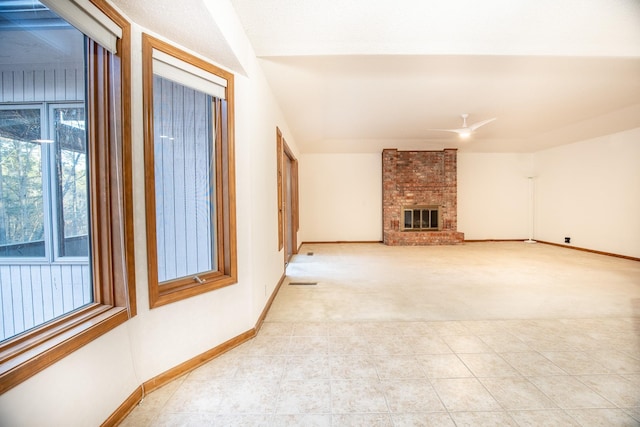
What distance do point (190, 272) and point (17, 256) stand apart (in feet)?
3.30

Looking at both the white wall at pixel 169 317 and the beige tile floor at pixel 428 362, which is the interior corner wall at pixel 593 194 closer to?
the beige tile floor at pixel 428 362

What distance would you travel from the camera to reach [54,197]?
4.60 ft

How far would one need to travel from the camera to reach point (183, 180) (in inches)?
81.7

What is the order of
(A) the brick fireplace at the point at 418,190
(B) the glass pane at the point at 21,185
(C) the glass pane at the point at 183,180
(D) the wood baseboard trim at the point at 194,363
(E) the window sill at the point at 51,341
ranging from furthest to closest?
(A) the brick fireplace at the point at 418,190 → (C) the glass pane at the point at 183,180 → (D) the wood baseboard trim at the point at 194,363 → (B) the glass pane at the point at 21,185 → (E) the window sill at the point at 51,341

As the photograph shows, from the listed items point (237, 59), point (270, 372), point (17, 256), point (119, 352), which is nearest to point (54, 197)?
point (17, 256)

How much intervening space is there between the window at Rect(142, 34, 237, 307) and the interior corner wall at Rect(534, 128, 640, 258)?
777 cm

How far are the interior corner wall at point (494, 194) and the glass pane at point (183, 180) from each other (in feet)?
25.3

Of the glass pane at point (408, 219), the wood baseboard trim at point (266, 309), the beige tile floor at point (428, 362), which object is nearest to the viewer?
the beige tile floor at point (428, 362)

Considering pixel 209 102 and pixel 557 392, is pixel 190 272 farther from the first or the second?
pixel 557 392

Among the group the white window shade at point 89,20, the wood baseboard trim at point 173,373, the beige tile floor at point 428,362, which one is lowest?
the beige tile floor at point 428,362

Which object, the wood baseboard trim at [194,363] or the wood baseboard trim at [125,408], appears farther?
the wood baseboard trim at [194,363]

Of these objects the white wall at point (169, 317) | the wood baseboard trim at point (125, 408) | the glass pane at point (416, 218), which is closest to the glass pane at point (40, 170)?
the white wall at point (169, 317)

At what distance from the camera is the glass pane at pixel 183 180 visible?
1926mm

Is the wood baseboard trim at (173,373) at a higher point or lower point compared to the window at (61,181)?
lower
